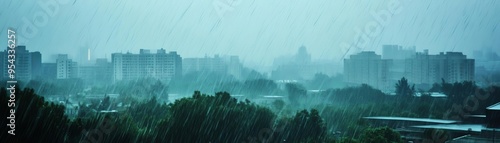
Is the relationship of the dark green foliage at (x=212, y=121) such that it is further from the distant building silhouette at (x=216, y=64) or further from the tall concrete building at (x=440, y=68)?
the distant building silhouette at (x=216, y=64)

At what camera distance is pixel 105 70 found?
2200 cm

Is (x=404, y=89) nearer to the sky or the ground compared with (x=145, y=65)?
nearer to the ground

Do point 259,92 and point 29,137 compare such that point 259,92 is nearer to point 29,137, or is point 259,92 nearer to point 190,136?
point 190,136

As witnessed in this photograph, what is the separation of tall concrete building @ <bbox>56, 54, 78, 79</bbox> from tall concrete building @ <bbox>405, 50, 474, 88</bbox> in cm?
1277

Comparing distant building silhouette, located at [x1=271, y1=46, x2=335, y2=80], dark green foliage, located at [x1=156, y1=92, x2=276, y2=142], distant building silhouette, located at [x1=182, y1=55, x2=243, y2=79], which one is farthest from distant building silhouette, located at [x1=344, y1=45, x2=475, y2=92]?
dark green foliage, located at [x1=156, y1=92, x2=276, y2=142]

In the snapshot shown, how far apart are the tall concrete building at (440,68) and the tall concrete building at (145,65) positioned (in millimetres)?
9386

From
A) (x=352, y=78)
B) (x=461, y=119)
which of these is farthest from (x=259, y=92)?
(x=461, y=119)

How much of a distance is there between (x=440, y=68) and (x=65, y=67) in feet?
44.7

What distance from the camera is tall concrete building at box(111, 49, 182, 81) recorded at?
21234mm

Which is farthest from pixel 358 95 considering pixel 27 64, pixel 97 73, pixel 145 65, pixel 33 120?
pixel 33 120

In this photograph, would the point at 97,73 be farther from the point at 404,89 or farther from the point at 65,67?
the point at 404,89

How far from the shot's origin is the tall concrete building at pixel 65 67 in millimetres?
19531

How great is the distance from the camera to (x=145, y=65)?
21.5m

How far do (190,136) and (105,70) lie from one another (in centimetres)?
1567
